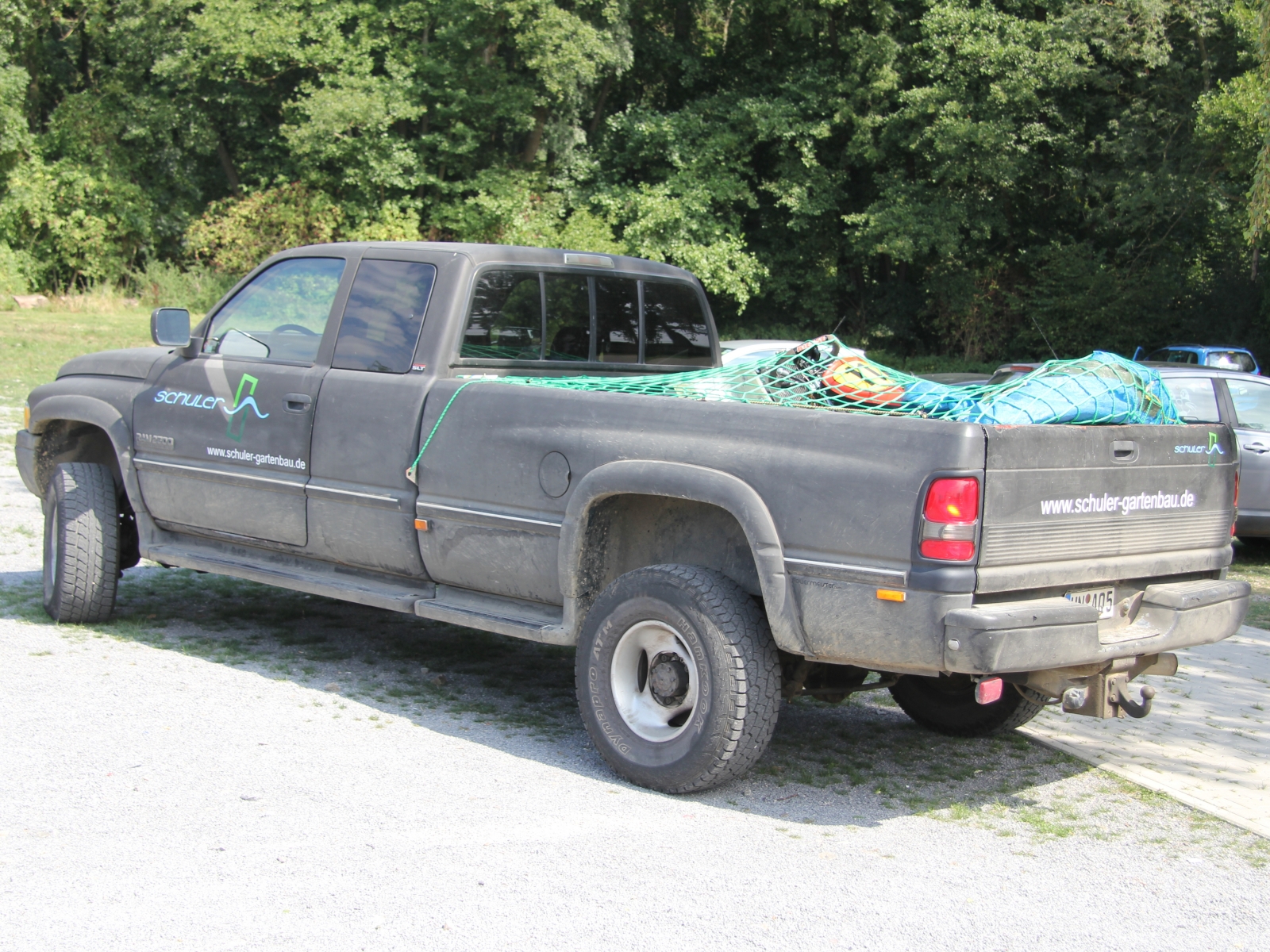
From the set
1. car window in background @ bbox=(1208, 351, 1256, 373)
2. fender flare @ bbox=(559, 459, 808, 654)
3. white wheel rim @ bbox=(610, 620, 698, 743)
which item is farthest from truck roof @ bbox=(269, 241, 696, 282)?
car window in background @ bbox=(1208, 351, 1256, 373)

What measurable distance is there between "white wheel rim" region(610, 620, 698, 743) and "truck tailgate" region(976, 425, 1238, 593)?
1232 millimetres

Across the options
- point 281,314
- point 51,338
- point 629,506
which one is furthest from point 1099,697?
point 51,338

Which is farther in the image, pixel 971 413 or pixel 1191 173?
pixel 1191 173

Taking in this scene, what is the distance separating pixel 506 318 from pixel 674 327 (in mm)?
1179

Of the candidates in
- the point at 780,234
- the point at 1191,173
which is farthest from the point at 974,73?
the point at 780,234

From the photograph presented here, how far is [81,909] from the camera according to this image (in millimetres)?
3441

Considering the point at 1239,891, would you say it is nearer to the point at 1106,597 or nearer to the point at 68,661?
the point at 1106,597

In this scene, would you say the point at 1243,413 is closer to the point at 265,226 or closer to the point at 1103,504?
the point at 1103,504

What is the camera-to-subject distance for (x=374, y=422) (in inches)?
218

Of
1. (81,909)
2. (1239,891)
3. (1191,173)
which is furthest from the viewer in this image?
(1191,173)

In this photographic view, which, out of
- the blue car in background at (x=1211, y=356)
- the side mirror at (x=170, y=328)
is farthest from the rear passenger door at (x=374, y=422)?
the blue car in background at (x=1211, y=356)

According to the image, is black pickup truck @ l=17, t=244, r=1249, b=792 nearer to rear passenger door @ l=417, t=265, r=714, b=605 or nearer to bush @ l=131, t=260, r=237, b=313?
rear passenger door @ l=417, t=265, r=714, b=605

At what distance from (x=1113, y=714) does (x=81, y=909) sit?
3.53m

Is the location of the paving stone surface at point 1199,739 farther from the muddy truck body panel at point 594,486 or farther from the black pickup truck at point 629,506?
the muddy truck body panel at point 594,486
